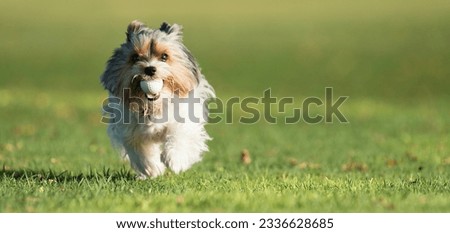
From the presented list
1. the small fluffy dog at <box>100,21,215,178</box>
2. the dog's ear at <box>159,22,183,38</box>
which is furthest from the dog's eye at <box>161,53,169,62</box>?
the dog's ear at <box>159,22,183,38</box>

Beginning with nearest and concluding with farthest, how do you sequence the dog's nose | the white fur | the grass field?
the grass field
the dog's nose
the white fur

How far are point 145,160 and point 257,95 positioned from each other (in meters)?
14.0

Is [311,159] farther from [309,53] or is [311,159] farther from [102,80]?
[309,53]

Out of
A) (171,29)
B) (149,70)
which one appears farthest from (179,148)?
(171,29)

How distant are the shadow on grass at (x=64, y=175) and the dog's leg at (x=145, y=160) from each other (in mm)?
137

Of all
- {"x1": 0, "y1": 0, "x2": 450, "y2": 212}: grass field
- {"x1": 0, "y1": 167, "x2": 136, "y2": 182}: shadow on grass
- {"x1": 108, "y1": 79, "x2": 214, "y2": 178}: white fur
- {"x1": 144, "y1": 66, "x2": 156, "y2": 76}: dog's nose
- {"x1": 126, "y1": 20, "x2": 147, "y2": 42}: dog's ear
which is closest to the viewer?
{"x1": 0, "y1": 0, "x2": 450, "y2": 212}: grass field

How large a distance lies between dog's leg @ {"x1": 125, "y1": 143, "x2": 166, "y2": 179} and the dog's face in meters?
0.46

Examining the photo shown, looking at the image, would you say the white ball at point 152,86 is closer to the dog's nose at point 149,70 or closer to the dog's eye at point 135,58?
the dog's nose at point 149,70

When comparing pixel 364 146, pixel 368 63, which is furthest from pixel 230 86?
pixel 364 146

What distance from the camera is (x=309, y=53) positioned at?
1158 inches

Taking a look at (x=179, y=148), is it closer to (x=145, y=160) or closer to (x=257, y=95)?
(x=145, y=160)

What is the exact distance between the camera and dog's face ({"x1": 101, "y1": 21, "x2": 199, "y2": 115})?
7660 millimetres

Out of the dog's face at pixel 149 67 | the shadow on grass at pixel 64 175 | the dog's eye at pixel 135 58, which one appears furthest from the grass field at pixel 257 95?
the dog's eye at pixel 135 58

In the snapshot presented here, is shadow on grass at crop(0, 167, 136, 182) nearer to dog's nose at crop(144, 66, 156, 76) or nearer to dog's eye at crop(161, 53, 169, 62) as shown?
dog's nose at crop(144, 66, 156, 76)
